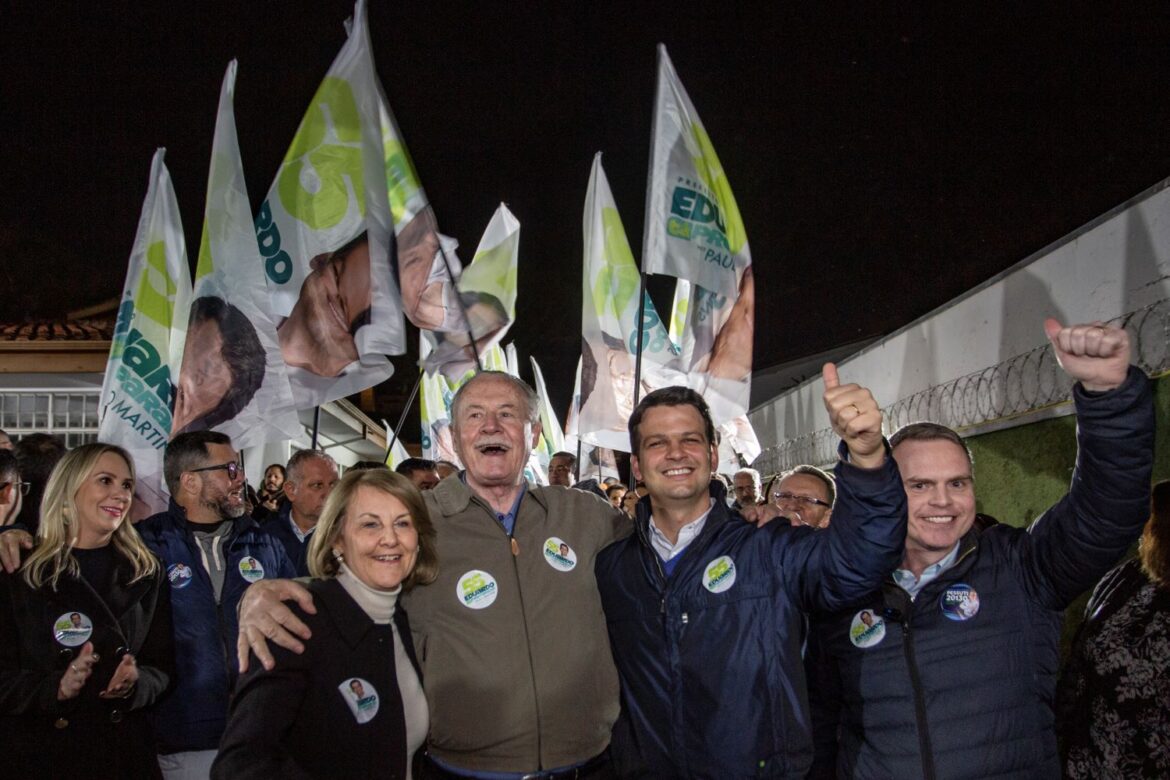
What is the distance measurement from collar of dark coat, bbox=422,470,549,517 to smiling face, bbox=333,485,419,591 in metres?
0.48

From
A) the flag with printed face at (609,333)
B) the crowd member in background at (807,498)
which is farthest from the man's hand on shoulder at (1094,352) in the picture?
the flag with printed face at (609,333)

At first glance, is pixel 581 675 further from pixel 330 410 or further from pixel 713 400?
pixel 330 410

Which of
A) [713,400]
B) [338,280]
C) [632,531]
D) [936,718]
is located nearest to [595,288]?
[713,400]

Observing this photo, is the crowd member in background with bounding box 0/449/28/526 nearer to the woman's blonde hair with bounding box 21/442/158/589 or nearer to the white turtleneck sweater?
the woman's blonde hair with bounding box 21/442/158/589

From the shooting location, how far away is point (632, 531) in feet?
12.5

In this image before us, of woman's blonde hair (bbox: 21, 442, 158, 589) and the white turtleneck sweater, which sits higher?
woman's blonde hair (bbox: 21, 442, 158, 589)

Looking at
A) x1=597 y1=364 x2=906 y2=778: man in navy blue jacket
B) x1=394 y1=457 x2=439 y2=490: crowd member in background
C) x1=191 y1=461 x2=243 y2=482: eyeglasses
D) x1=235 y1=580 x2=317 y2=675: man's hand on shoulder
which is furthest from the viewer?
x1=394 y1=457 x2=439 y2=490: crowd member in background

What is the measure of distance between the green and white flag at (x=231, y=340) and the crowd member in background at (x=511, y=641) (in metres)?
2.78

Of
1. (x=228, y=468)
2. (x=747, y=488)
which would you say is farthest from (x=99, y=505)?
(x=747, y=488)

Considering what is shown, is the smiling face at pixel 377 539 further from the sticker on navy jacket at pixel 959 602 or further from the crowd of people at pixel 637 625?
the sticker on navy jacket at pixel 959 602

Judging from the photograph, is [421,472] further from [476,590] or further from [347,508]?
[347,508]

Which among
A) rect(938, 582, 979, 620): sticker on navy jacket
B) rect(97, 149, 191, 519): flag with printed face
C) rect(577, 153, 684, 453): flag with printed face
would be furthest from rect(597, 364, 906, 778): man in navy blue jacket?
rect(577, 153, 684, 453): flag with printed face

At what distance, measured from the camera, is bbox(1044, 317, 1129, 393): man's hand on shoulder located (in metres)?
2.48

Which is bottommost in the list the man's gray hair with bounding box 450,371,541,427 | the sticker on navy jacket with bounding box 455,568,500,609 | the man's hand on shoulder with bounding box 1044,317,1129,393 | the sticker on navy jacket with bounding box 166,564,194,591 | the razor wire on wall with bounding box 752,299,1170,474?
the sticker on navy jacket with bounding box 455,568,500,609
